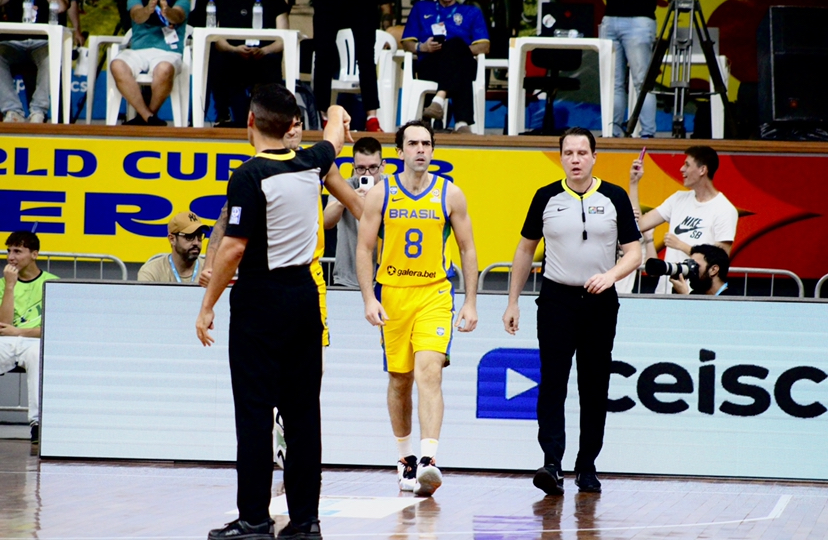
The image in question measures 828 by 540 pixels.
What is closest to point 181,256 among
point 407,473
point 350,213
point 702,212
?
point 350,213

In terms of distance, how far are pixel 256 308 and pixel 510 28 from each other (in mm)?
10272

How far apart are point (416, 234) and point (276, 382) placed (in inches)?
93.3

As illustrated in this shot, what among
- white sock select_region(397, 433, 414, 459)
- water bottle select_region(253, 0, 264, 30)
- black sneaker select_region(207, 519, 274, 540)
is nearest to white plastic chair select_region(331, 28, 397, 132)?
water bottle select_region(253, 0, 264, 30)

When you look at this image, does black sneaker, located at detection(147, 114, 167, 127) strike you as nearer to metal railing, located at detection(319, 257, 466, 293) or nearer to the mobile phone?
the mobile phone

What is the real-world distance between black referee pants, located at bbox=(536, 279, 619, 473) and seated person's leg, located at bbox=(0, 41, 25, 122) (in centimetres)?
741

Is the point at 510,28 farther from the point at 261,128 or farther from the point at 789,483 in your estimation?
the point at 261,128

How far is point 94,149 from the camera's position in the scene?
40.4 feet

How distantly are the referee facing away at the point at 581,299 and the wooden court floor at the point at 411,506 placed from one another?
0.46 m

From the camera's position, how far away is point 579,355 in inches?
309

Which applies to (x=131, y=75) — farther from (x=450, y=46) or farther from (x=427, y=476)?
(x=427, y=476)

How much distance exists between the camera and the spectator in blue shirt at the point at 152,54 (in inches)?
499

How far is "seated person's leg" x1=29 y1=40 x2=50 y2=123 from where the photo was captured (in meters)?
12.9

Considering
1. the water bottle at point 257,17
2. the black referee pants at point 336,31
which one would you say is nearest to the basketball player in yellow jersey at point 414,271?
the black referee pants at point 336,31

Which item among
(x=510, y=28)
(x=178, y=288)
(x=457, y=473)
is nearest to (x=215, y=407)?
(x=178, y=288)
